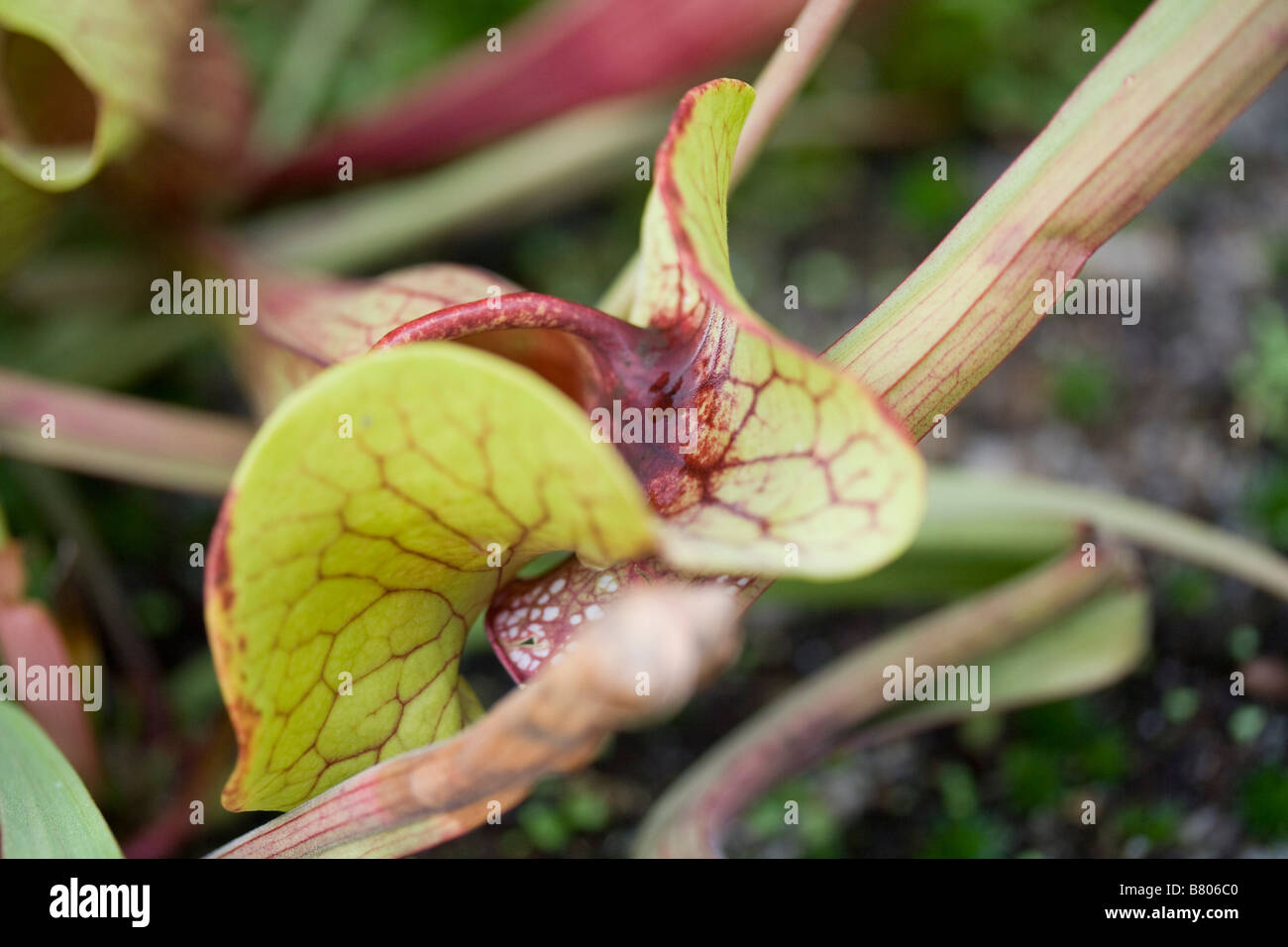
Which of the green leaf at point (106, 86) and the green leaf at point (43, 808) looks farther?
the green leaf at point (106, 86)

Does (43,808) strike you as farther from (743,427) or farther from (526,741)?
(743,427)

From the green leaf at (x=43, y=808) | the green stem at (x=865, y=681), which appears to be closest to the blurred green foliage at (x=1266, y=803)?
the green stem at (x=865, y=681)

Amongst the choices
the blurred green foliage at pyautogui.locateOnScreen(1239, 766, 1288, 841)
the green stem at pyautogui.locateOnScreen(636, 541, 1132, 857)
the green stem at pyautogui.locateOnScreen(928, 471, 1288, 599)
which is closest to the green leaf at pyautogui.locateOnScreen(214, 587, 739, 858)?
the green stem at pyautogui.locateOnScreen(636, 541, 1132, 857)

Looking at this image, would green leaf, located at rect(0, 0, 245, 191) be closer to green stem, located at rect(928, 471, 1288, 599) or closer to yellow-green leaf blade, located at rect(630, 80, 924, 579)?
yellow-green leaf blade, located at rect(630, 80, 924, 579)

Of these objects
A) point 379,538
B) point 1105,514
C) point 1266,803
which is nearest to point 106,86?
point 379,538

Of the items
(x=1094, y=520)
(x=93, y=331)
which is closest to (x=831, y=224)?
(x=1094, y=520)

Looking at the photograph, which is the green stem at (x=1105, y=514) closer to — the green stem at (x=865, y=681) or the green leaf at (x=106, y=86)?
the green stem at (x=865, y=681)
